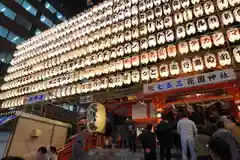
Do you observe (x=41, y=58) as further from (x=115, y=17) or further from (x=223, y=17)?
(x=223, y=17)

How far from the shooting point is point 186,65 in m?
11.0

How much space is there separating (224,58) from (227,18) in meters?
2.85

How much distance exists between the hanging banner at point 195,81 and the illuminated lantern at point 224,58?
1044 mm

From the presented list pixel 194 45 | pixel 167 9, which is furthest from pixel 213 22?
pixel 167 9

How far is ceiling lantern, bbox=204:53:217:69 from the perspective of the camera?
404 inches

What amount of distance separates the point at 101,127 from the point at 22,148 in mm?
4516

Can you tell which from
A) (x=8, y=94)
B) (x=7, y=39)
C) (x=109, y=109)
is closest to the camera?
(x=109, y=109)

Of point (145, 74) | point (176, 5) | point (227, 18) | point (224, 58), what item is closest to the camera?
point (224, 58)

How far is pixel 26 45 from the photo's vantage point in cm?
2614

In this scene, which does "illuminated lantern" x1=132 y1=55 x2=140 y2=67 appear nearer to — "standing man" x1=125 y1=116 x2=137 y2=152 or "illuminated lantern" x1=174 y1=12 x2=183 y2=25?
"illuminated lantern" x1=174 y1=12 x2=183 y2=25

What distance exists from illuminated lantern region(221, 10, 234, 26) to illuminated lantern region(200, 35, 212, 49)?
1.43m

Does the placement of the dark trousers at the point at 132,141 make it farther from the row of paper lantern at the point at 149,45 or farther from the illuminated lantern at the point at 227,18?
the illuminated lantern at the point at 227,18

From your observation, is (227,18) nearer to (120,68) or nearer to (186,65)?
(186,65)

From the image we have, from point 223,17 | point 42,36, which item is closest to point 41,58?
point 42,36
